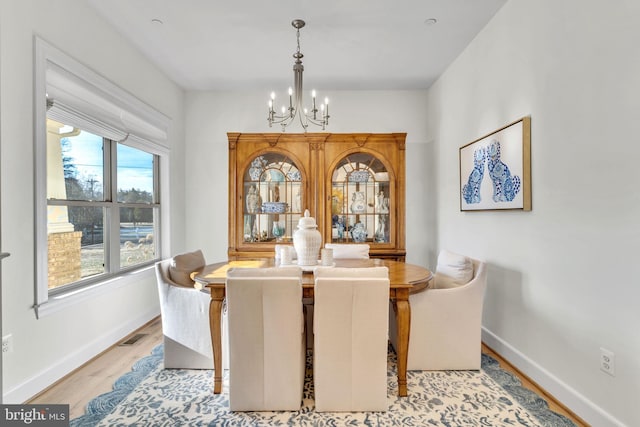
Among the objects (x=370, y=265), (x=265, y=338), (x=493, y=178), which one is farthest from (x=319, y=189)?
(x=265, y=338)

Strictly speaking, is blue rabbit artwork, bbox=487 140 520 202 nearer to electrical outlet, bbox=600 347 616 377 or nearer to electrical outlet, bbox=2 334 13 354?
electrical outlet, bbox=600 347 616 377

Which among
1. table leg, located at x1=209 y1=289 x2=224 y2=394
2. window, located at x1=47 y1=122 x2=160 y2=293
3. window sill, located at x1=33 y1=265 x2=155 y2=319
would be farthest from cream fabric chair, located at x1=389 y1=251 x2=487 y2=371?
window, located at x1=47 y1=122 x2=160 y2=293

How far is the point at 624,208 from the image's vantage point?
5.37 feet

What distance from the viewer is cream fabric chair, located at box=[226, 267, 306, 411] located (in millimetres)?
1903

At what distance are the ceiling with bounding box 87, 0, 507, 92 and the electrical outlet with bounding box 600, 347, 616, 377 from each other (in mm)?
2381

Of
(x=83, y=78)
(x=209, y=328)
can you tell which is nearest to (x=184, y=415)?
(x=209, y=328)

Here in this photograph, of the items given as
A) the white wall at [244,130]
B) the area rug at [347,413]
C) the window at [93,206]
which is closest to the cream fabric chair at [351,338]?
the area rug at [347,413]

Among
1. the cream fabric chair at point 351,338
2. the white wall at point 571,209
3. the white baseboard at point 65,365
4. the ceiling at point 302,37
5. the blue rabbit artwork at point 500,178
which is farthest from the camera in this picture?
the ceiling at point 302,37

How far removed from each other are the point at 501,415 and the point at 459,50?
3.04 metres

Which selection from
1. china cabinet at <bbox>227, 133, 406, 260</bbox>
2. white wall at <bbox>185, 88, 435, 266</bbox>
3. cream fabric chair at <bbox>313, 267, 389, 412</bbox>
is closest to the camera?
cream fabric chair at <bbox>313, 267, 389, 412</bbox>

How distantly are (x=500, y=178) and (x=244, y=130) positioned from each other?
305 cm

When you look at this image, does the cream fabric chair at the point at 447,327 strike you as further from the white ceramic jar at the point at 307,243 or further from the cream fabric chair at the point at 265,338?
the cream fabric chair at the point at 265,338

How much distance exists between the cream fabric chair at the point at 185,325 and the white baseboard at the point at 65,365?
64cm

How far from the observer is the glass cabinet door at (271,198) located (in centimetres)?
436
